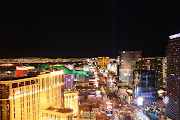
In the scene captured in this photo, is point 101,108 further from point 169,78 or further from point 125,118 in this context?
point 169,78

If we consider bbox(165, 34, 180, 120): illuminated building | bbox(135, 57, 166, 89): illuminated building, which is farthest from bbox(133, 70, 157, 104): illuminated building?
bbox(165, 34, 180, 120): illuminated building

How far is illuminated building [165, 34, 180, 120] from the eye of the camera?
17.4m

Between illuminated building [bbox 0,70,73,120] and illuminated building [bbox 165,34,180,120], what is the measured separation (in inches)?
514

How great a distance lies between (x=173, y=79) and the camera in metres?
18.0

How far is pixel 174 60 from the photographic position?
1812 cm

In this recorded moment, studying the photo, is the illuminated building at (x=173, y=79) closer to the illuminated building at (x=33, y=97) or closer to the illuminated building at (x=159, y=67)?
the illuminated building at (x=33, y=97)

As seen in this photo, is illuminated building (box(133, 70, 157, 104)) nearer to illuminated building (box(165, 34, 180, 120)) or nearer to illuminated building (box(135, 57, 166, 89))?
illuminated building (box(135, 57, 166, 89))

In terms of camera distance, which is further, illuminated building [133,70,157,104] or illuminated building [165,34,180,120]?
illuminated building [133,70,157,104]

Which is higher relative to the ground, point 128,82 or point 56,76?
point 56,76

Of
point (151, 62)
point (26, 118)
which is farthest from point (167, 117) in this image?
point (151, 62)

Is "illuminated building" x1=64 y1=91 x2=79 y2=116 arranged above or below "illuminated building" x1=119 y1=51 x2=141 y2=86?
below

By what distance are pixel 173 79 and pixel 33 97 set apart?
52.6 feet

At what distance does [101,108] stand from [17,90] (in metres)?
12.9

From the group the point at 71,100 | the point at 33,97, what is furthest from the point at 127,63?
the point at 33,97
